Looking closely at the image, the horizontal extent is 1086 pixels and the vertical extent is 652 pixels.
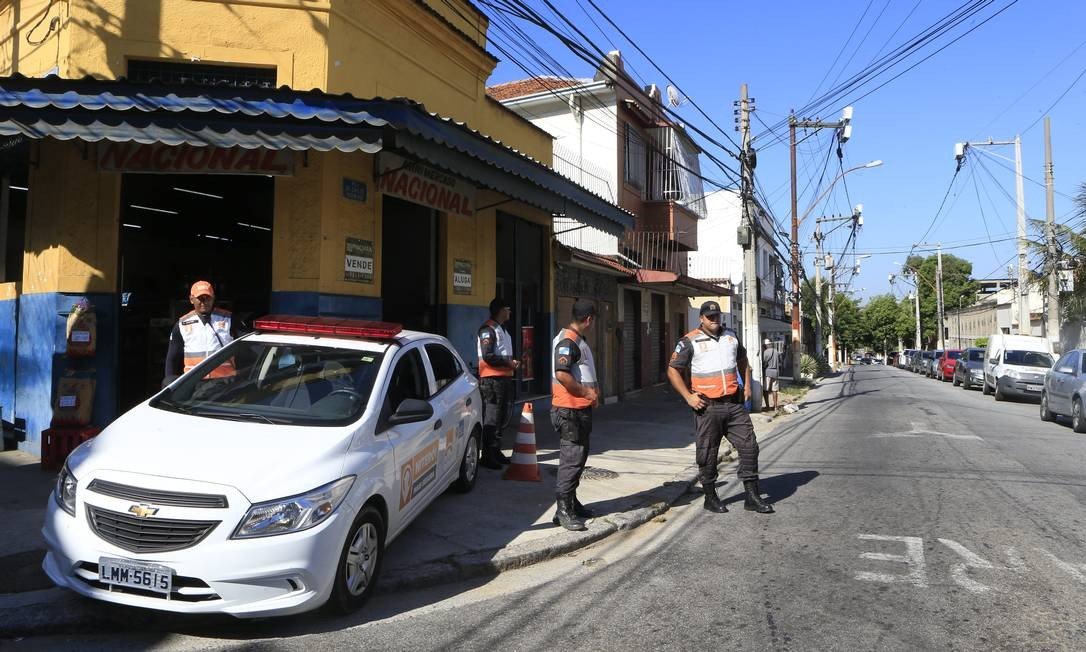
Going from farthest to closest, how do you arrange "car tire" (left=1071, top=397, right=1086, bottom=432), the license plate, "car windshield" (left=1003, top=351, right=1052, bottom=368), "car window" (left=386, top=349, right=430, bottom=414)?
"car windshield" (left=1003, top=351, right=1052, bottom=368), "car tire" (left=1071, top=397, right=1086, bottom=432), "car window" (left=386, top=349, right=430, bottom=414), the license plate

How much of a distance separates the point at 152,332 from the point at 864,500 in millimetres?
9926

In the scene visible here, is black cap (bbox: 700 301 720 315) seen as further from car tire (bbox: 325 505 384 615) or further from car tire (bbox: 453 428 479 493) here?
car tire (bbox: 325 505 384 615)

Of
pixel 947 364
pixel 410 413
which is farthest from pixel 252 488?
pixel 947 364

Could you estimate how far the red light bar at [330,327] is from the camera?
5.16 m

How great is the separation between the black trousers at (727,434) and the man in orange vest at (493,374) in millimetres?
2304

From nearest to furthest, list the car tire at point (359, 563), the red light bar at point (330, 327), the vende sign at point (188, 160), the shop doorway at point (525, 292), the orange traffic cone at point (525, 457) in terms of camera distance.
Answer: the car tire at point (359, 563)
the red light bar at point (330, 327)
the orange traffic cone at point (525, 457)
the vende sign at point (188, 160)
the shop doorway at point (525, 292)

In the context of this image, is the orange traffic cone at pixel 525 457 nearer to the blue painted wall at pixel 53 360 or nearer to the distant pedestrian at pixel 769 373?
the blue painted wall at pixel 53 360

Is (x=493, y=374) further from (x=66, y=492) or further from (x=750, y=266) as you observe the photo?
(x=750, y=266)

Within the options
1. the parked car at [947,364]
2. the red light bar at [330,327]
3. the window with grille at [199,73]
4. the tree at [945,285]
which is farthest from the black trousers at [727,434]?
the tree at [945,285]

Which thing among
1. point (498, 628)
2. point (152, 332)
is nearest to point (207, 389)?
point (498, 628)

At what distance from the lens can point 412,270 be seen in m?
10.5

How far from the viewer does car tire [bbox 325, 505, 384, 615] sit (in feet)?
12.7

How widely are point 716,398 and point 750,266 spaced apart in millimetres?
10639

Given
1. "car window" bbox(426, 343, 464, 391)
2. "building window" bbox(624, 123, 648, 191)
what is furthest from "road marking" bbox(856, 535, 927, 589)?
"building window" bbox(624, 123, 648, 191)
